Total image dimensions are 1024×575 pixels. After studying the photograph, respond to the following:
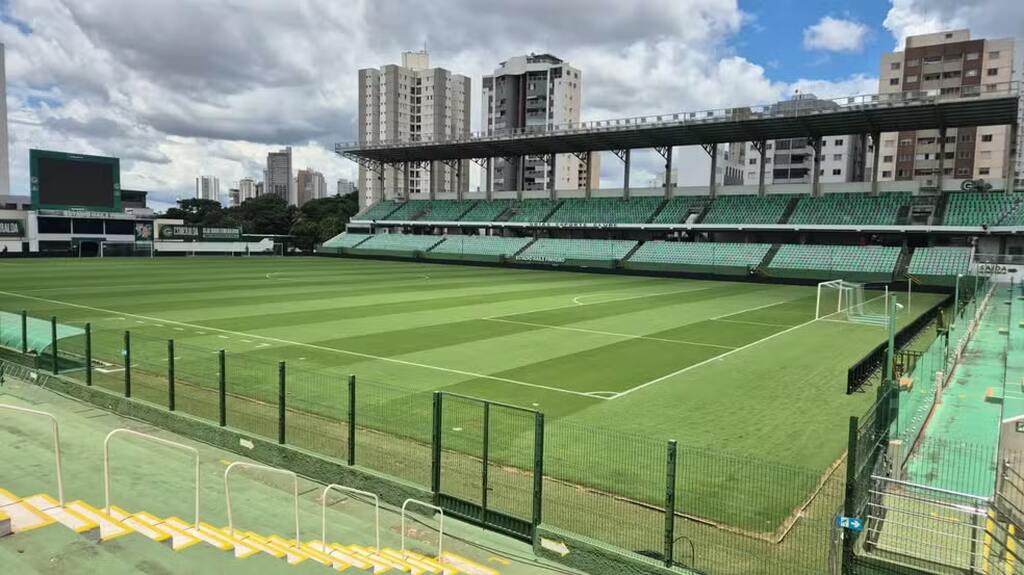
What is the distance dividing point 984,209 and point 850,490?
194 feet

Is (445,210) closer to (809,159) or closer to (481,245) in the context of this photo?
(481,245)

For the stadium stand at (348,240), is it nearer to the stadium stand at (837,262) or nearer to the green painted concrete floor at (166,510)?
the stadium stand at (837,262)

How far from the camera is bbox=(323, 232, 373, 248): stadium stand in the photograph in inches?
3591

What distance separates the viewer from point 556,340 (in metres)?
25.5

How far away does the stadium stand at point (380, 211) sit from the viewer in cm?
9412

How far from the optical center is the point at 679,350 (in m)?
24.3

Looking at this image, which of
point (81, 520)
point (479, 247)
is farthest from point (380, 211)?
point (81, 520)

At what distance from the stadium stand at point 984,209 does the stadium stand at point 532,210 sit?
3980 cm

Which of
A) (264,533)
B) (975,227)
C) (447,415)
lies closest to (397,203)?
(975,227)

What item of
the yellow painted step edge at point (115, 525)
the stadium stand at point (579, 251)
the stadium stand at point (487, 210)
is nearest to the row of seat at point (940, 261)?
the stadium stand at point (579, 251)

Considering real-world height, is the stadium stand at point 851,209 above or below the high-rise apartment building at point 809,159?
below

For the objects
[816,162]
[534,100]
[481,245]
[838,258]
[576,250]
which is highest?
[534,100]

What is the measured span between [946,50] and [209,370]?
119 meters

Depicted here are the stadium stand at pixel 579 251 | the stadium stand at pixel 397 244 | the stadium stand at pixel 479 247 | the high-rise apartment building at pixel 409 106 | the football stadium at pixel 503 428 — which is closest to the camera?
the football stadium at pixel 503 428
